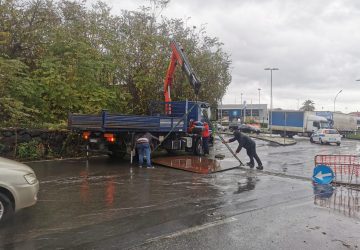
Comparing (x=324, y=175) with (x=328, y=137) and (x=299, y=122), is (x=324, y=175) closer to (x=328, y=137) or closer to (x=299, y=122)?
(x=328, y=137)

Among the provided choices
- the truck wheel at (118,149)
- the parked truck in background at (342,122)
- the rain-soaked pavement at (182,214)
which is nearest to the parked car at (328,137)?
the parked truck in background at (342,122)

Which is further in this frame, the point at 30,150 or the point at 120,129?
the point at 30,150

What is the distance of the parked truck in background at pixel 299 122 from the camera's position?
4420 cm

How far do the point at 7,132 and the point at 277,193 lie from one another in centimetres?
1047

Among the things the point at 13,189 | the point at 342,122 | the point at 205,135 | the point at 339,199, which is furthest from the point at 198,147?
the point at 342,122

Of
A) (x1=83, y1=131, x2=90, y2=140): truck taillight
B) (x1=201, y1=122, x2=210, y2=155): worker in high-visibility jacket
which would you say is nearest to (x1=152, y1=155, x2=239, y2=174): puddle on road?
(x1=201, y1=122, x2=210, y2=155): worker in high-visibility jacket

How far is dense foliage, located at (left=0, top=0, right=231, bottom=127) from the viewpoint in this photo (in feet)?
56.3

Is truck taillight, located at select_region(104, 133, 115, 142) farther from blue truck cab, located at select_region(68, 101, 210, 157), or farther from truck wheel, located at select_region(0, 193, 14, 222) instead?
truck wheel, located at select_region(0, 193, 14, 222)

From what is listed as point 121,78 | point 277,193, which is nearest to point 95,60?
point 121,78

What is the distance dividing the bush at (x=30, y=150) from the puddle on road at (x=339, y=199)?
10.4 metres

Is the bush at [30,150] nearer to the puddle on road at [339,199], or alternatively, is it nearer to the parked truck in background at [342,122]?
the puddle on road at [339,199]

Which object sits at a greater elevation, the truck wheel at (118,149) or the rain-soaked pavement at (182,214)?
the truck wheel at (118,149)

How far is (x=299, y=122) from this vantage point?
44.6 m

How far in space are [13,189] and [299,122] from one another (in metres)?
42.0
